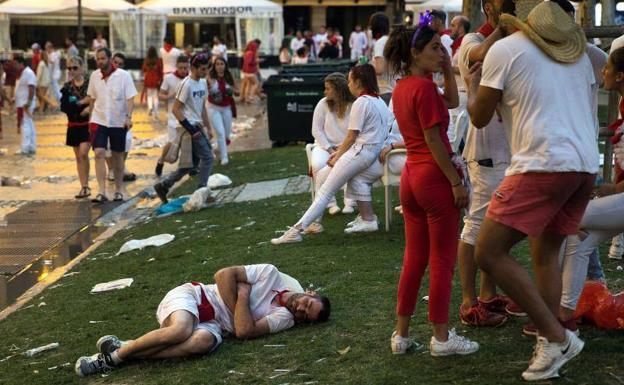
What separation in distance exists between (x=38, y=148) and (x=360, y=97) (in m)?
12.4

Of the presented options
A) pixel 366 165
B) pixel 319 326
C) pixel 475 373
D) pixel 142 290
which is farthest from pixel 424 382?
pixel 366 165

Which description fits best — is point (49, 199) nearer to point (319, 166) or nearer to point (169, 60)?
point (319, 166)

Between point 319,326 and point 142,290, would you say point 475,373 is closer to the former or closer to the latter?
point 319,326

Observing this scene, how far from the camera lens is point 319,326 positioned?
21.0 feet

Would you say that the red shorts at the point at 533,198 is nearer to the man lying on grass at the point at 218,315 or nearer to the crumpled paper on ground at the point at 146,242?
the man lying on grass at the point at 218,315

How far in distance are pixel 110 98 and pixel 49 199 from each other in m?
1.86

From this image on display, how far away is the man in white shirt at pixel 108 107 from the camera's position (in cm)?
1315

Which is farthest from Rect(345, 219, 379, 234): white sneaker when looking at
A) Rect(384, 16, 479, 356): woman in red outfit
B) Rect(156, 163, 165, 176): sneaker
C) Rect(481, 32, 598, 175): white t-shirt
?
Rect(156, 163, 165, 176): sneaker

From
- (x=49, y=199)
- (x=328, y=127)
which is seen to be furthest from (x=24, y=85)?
(x=328, y=127)

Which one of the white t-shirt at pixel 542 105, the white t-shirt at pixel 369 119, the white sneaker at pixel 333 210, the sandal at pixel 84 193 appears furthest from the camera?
the sandal at pixel 84 193

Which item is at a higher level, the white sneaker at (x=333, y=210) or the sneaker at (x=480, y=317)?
the sneaker at (x=480, y=317)

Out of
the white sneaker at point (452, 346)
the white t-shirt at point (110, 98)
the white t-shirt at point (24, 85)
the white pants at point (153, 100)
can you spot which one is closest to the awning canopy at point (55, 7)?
the white pants at point (153, 100)

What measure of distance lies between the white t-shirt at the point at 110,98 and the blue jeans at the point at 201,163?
0.99 m

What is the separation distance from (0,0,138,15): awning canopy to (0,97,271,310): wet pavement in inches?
383
